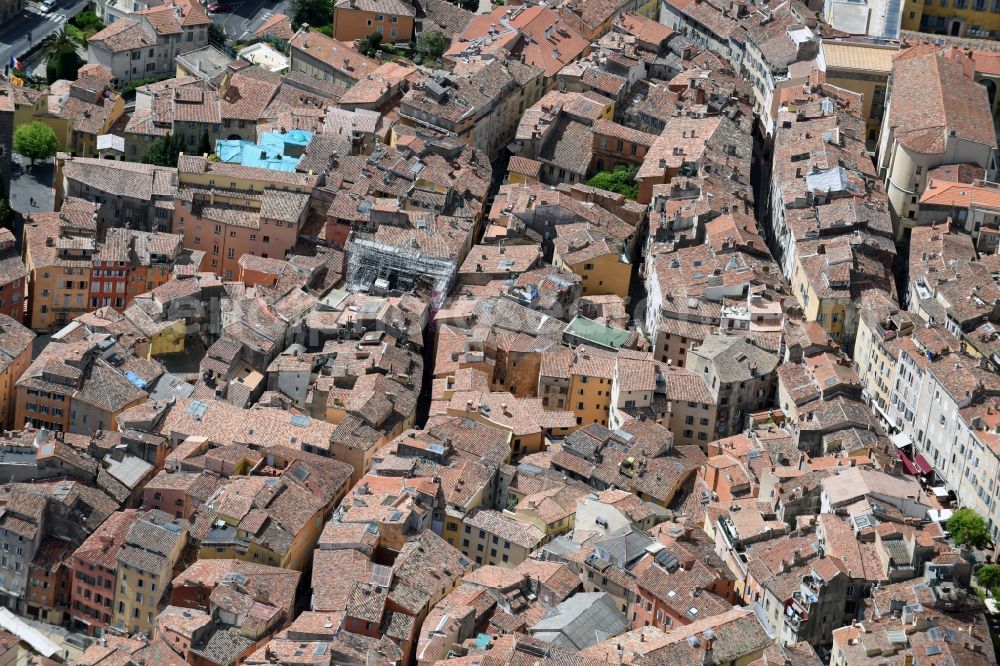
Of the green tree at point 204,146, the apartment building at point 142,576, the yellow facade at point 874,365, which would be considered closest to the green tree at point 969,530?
the yellow facade at point 874,365

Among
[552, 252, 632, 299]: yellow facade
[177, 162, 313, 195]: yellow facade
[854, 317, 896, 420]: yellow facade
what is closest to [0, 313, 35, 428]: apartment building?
[177, 162, 313, 195]: yellow facade

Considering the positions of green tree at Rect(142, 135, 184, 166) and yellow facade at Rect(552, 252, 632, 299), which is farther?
green tree at Rect(142, 135, 184, 166)

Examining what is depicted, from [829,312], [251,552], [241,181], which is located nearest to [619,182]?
[829,312]

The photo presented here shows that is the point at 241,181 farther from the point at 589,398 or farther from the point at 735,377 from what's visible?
the point at 735,377

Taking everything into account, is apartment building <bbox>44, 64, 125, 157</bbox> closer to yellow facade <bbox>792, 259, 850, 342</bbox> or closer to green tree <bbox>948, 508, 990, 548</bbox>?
yellow facade <bbox>792, 259, 850, 342</bbox>

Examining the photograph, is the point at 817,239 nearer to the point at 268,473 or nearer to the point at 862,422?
the point at 862,422
